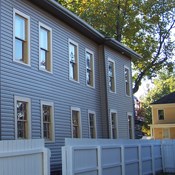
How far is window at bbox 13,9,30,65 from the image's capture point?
1452cm

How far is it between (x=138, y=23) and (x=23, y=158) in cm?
3044

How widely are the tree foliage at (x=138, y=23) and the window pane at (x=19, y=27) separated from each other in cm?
2136

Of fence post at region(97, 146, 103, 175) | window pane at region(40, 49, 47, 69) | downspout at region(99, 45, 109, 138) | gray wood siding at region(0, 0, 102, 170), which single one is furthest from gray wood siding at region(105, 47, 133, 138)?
fence post at region(97, 146, 103, 175)

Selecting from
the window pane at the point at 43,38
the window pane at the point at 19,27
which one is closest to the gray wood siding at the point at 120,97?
the window pane at the point at 43,38

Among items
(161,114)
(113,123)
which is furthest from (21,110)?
(161,114)

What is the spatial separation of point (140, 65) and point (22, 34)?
88.1 ft

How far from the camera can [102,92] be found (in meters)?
22.8

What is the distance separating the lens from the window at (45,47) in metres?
16.3

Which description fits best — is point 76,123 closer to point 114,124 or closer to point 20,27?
point 114,124

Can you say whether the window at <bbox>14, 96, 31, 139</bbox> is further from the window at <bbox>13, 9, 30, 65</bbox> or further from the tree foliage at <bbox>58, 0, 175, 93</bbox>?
the tree foliage at <bbox>58, 0, 175, 93</bbox>

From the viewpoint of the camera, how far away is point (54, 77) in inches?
672

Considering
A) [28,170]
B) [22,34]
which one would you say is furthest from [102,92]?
[28,170]

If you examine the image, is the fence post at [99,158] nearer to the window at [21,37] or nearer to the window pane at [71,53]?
the window at [21,37]

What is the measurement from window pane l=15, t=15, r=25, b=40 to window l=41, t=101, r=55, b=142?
2.84 m
